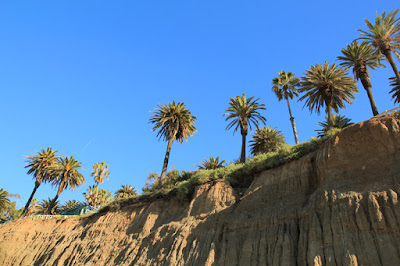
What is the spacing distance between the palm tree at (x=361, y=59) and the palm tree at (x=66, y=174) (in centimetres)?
4176

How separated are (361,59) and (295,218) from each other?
23071 mm

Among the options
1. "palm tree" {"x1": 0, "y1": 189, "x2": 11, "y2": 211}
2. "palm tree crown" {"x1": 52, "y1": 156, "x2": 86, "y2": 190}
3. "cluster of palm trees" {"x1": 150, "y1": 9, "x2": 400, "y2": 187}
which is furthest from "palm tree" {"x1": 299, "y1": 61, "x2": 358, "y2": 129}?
"palm tree" {"x1": 0, "y1": 189, "x2": 11, "y2": 211}

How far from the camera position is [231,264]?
58.9 ft

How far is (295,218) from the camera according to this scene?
57.0 ft

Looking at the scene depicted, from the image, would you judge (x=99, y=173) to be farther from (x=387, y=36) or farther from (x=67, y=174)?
(x=387, y=36)

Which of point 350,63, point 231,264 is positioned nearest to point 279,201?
point 231,264

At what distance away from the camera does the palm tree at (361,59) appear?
3175 cm

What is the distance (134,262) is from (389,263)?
58.6 feet

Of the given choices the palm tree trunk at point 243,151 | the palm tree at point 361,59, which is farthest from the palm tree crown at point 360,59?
the palm tree trunk at point 243,151

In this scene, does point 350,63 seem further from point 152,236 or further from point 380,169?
point 152,236

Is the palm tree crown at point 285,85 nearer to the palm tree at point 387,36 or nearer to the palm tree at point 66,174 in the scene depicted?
the palm tree at point 387,36

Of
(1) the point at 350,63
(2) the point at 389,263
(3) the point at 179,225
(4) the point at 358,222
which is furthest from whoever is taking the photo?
(1) the point at 350,63

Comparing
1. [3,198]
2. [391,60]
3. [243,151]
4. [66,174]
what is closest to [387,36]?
[391,60]

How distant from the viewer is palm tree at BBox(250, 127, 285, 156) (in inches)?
1702
